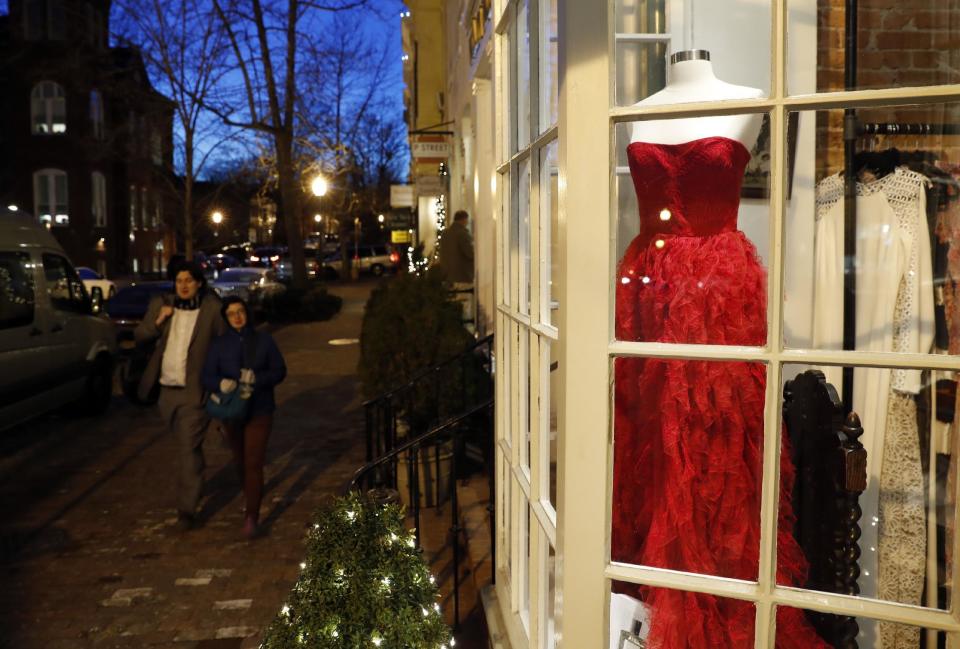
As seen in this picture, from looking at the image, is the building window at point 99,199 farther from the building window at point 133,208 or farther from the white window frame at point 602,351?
the white window frame at point 602,351

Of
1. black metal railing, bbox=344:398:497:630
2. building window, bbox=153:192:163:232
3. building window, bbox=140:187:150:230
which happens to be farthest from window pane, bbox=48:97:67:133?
black metal railing, bbox=344:398:497:630

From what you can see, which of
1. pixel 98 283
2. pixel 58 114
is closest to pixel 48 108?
pixel 58 114

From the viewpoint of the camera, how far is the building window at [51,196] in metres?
36.7

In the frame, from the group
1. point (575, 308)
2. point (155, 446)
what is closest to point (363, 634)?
point (575, 308)

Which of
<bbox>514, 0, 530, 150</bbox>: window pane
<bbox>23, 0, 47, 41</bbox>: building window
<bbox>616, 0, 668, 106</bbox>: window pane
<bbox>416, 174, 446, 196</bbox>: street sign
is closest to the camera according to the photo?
<bbox>616, 0, 668, 106</bbox>: window pane

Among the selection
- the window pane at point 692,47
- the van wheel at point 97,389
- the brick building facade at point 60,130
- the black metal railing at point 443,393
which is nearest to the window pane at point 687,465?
the window pane at point 692,47

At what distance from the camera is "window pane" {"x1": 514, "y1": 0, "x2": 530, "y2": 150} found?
9.62ft

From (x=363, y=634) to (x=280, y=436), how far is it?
21.9ft

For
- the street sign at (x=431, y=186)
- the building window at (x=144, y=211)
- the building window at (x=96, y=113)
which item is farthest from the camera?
the building window at (x=144, y=211)

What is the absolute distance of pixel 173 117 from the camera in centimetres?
2461

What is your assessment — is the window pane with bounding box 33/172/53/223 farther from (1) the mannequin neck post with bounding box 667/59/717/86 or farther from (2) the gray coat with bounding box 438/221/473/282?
(1) the mannequin neck post with bounding box 667/59/717/86

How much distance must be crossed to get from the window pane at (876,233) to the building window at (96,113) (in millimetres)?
39472

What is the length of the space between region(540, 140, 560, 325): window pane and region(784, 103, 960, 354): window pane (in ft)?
2.19

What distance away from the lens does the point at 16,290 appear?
8422 millimetres
